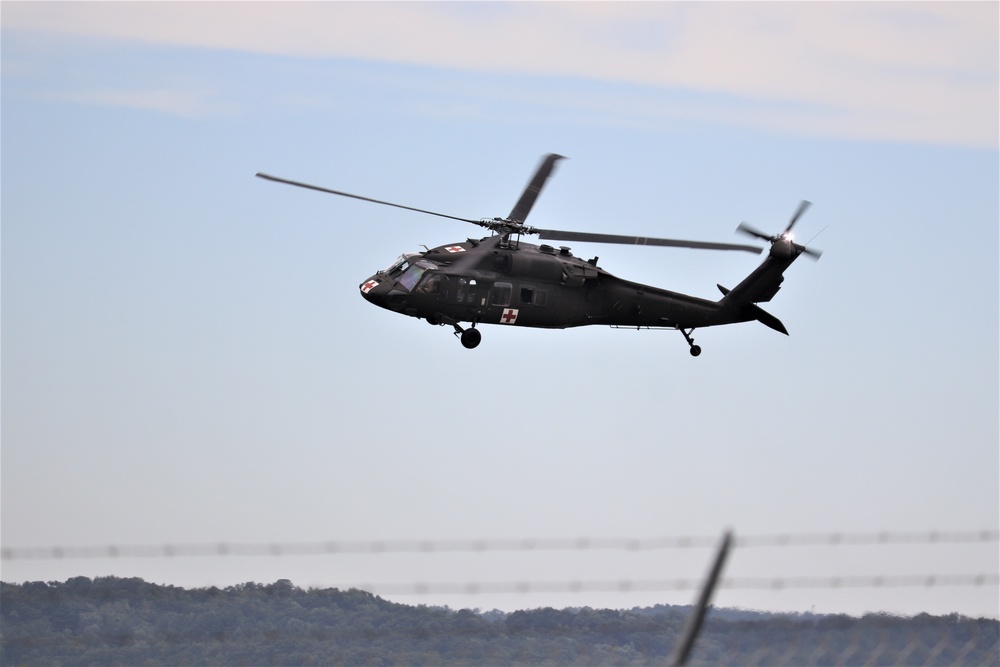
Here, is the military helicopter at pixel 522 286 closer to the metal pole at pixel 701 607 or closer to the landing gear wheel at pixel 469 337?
the landing gear wheel at pixel 469 337

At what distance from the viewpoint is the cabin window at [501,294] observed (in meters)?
46.9

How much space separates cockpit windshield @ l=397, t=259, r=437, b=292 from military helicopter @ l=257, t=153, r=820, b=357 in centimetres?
3

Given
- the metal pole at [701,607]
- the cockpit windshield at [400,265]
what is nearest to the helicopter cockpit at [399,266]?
the cockpit windshield at [400,265]

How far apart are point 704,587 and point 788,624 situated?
2019 mm

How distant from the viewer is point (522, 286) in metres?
47.4

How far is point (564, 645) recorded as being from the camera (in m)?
135

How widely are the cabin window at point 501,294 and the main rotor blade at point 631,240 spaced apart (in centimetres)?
251

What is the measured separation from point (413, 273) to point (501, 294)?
250cm

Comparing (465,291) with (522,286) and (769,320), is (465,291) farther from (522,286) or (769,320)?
(769,320)

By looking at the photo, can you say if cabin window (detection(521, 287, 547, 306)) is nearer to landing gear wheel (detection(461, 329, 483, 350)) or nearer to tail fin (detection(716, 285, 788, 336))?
landing gear wheel (detection(461, 329, 483, 350))

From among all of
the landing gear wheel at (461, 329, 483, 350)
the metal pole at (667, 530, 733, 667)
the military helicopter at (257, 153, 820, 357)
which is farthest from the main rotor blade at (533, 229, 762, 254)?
the metal pole at (667, 530, 733, 667)

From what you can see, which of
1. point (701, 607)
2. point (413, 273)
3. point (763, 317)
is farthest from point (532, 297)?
point (701, 607)

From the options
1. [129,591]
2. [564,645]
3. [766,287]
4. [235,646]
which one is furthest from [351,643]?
[129,591]

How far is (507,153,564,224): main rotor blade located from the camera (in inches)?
1944
